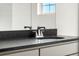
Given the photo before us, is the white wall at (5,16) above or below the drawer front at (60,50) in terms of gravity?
above

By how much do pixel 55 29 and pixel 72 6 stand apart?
559 mm

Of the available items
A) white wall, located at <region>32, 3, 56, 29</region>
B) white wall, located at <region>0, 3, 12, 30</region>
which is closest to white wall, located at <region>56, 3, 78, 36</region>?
white wall, located at <region>32, 3, 56, 29</region>

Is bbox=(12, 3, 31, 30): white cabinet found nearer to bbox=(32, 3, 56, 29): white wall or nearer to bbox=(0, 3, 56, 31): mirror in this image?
bbox=(0, 3, 56, 31): mirror

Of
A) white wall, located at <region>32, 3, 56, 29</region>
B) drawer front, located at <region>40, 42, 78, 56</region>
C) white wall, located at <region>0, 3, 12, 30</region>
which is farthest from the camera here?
white wall, located at <region>32, 3, 56, 29</region>

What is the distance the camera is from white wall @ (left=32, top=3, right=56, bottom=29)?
2.96 metres

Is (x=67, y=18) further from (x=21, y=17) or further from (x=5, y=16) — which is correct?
(x=5, y=16)

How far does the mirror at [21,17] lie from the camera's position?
2488 millimetres

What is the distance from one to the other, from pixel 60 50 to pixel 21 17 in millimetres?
931

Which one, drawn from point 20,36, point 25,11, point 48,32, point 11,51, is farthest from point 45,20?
point 11,51

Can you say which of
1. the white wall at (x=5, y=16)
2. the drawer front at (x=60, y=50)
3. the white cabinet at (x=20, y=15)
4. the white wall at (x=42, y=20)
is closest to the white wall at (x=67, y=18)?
the white wall at (x=42, y=20)

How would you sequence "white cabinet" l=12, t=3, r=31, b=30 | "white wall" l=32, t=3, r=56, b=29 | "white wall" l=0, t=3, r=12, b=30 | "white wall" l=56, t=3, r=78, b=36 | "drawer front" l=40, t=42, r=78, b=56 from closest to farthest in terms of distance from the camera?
"drawer front" l=40, t=42, r=78, b=56 → "white wall" l=0, t=3, r=12, b=30 → "white cabinet" l=12, t=3, r=31, b=30 → "white wall" l=32, t=3, r=56, b=29 → "white wall" l=56, t=3, r=78, b=36

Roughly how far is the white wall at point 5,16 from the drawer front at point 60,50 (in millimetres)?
803

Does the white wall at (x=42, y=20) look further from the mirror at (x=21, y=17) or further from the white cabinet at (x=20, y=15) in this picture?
the white cabinet at (x=20, y=15)

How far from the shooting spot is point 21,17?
9.09ft
